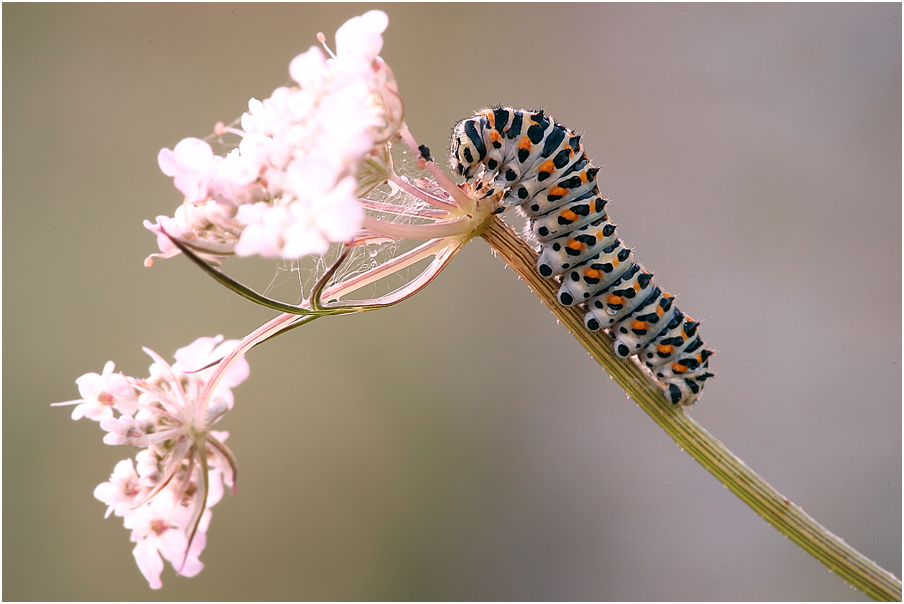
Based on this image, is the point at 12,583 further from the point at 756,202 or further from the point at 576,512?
the point at 756,202

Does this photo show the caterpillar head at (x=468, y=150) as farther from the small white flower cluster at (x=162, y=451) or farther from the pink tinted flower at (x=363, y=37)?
the small white flower cluster at (x=162, y=451)

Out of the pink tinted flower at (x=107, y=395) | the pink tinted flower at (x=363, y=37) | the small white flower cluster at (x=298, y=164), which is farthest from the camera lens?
the pink tinted flower at (x=107, y=395)

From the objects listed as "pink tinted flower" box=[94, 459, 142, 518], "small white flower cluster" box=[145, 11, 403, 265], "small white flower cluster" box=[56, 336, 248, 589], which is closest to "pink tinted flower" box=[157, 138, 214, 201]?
"small white flower cluster" box=[145, 11, 403, 265]

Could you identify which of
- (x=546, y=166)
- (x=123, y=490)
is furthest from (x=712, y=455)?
(x=123, y=490)

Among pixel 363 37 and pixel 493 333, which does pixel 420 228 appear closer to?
pixel 363 37

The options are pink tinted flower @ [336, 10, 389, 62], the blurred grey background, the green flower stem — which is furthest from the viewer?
the blurred grey background

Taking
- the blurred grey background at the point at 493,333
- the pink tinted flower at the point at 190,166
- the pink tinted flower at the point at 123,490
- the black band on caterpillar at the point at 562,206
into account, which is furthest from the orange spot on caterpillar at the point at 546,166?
the blurred grey background at the point at 493,333

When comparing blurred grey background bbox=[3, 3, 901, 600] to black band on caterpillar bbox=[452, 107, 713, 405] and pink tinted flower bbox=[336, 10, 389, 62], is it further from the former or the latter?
pink tinted flower bbox=[336, 10, 389, 62]
